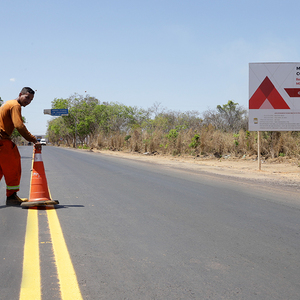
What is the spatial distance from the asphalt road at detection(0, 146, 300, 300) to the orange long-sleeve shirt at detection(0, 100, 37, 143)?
51.9 inches

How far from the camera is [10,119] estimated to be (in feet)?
19.3

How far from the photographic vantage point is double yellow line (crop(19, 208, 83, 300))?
2.69 meters

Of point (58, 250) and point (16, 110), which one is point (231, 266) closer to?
point (58, 250)

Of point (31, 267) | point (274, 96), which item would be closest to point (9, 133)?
point (31, 267)

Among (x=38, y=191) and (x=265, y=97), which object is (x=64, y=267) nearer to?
(x=38, y=191)

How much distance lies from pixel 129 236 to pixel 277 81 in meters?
12.6

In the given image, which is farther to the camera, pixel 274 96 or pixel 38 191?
pixel 274 96

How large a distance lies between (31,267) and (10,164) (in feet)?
A: 9.95

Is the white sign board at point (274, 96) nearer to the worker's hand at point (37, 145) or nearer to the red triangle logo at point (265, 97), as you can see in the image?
the red triangle logo at point (265, 97)

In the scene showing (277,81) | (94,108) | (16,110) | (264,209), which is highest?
(94,108)

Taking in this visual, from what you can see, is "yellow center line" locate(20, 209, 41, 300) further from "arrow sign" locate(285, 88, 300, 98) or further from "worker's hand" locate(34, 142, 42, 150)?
"arrow sign" locate(285, 88, 300, 98)

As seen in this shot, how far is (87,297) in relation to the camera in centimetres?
262

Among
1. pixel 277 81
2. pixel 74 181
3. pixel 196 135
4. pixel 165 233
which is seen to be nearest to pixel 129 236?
pixel 165 233

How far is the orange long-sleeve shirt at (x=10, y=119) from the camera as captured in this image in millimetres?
5714
